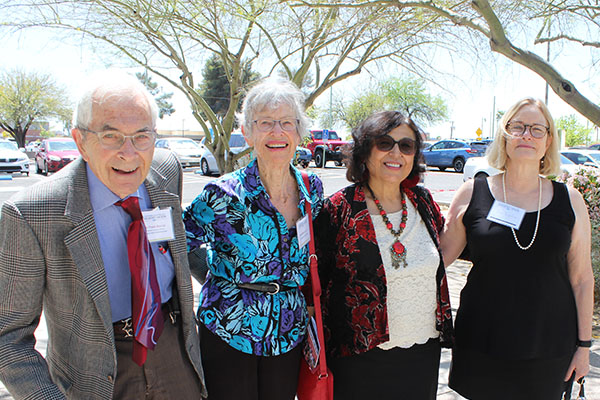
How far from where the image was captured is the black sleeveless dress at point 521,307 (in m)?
2.14

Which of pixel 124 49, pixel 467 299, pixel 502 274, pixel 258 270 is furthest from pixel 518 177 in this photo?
pixel 124 49

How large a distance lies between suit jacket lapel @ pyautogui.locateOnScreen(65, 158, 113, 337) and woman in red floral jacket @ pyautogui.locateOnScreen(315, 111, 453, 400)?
3.44 ft

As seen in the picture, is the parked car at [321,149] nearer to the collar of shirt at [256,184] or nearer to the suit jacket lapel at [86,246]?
the collar of shirt at [256,184]

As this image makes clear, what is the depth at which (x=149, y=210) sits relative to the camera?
171 cm

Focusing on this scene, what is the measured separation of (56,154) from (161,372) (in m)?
20.4

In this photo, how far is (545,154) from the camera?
242 cm

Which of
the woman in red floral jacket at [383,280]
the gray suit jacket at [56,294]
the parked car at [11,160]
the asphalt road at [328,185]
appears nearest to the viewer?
the gray suit jacket at [56,294]

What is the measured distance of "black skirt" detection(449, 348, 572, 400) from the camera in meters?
2.19

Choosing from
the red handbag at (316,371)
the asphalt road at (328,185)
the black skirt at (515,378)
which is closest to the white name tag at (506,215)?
the black skirt at (515,378)

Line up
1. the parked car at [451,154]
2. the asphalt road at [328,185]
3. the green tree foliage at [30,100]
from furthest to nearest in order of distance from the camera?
1. the green tree foliage at [30,100]
2. the parked car at [451,154]
3. the asphalt road at [328,185]

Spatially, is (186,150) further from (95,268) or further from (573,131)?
(573,131)

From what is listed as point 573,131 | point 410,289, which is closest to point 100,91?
point 410,289

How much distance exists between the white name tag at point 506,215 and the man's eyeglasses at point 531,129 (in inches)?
14.7

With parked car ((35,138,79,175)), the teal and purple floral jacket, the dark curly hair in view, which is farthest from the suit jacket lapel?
parked car ((35,138,79,175))
